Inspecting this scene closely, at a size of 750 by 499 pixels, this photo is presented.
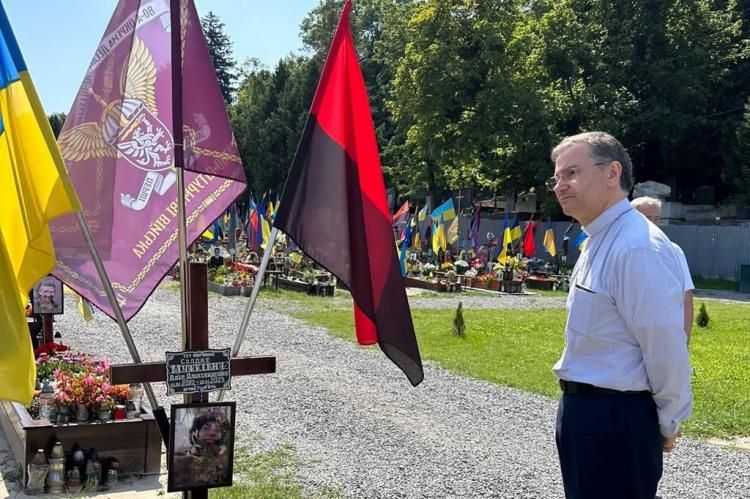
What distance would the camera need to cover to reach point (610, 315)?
3.12 meters

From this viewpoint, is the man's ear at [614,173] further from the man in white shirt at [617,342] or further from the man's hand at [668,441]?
the man's hand at [668,441]

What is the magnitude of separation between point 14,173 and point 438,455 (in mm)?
4503

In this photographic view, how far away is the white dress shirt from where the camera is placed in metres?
3.00

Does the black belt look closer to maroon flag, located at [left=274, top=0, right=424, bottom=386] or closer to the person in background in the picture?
maroon flag, located at [left=274, top=0, right=424, bottom=386]

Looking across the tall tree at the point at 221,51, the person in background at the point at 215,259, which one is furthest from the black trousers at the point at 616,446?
the tall tree at the point at 221,51

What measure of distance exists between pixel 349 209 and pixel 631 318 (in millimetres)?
1634

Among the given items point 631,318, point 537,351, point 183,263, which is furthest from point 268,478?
point 537,351

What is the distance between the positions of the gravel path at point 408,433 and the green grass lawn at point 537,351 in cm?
68

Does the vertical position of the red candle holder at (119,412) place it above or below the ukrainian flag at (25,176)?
below

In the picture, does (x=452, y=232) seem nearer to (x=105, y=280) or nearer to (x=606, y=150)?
(x=105, y=280)

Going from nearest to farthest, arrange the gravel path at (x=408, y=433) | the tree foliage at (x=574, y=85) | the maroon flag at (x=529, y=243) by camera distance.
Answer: the gravel path at (x=408, y=433) → the maroon flag at (x=529, y=243) → the tree foliage at (x=574, y=85)

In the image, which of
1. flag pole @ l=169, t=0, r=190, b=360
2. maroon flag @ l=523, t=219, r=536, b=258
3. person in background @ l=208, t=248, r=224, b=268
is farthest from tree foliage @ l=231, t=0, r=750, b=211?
flag pole @ l=169, t=0, r=190, b=360

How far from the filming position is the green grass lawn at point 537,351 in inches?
349

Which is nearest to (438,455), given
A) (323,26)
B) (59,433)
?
(59,433)
